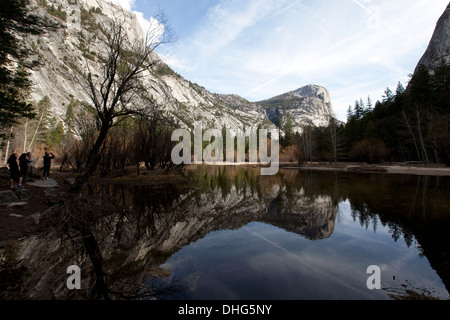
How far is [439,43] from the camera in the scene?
7325 cm

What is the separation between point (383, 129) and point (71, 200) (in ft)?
181

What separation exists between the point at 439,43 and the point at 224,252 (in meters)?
113

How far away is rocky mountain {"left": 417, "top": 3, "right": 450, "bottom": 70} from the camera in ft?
232

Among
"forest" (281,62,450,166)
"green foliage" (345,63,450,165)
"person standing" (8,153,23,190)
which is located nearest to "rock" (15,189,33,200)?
"person standing" (8,153,23,190)

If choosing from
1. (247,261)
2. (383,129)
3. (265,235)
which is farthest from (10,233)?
(383,129)

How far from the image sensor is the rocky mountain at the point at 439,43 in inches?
2783

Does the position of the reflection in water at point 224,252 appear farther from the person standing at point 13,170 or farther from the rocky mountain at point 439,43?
the rocky mountain at point 439,43

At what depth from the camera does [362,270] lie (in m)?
3.82

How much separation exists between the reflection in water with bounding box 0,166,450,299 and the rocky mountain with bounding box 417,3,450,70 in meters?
98.0

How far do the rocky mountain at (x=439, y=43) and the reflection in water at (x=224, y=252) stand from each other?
98015mm

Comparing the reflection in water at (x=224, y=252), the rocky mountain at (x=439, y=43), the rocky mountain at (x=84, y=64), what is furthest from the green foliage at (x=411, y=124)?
the rocky mountain at (x=439, y=43)

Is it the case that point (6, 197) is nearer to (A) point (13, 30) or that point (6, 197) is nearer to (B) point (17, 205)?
(B) point (17, 205)

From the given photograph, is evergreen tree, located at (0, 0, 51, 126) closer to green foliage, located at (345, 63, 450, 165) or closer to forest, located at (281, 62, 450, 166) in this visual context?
forest, located at (281, 62, 450, 166)
